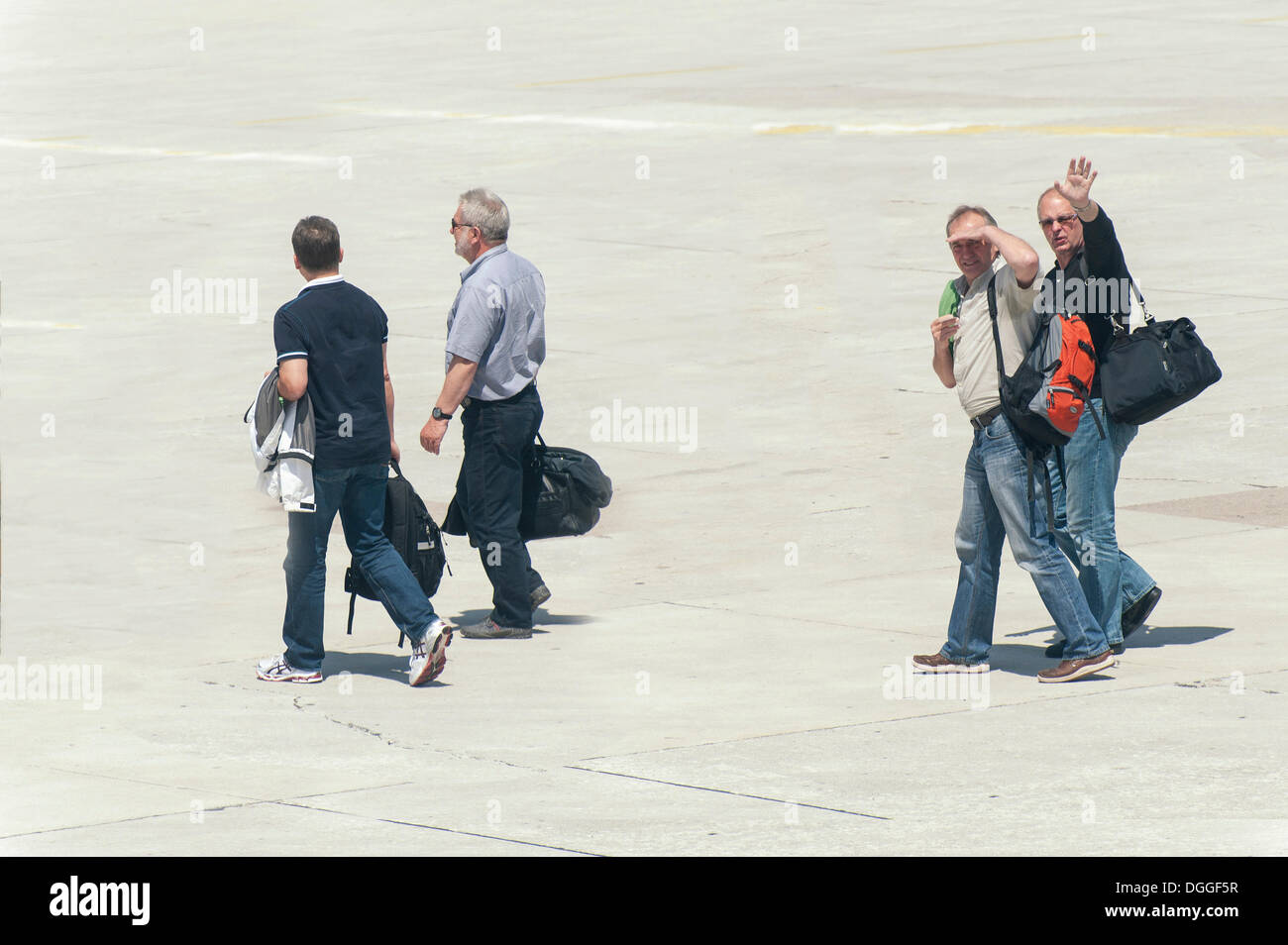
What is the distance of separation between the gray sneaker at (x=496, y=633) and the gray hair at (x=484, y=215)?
1731 millimetres

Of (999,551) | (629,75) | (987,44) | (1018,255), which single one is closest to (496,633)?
(999,551)

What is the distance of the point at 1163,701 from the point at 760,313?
9.80 m

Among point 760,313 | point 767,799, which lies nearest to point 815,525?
point 767,799

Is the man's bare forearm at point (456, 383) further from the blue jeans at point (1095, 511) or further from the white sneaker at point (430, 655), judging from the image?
the blue jeans at point (1095, 511)

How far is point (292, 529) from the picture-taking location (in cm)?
925

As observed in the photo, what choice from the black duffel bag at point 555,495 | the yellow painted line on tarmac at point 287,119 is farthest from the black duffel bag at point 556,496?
the yellow painted line on tarmac at point 287,119

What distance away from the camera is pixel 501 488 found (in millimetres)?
10141

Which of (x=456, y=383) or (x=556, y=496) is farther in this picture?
(x=556, y=496)

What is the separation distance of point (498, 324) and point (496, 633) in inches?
54.9

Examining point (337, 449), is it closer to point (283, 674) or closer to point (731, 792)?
point (283, 674)

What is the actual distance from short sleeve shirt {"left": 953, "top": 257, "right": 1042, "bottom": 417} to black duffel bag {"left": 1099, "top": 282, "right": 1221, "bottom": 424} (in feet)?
1.93

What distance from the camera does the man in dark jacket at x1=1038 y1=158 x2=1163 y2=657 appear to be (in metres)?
8.85

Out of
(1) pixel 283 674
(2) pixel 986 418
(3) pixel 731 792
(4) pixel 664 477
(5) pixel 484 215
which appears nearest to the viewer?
(3) pixel 731 792

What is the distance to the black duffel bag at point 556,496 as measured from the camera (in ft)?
33.7
